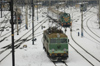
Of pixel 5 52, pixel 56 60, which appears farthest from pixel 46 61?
pixel 5 52

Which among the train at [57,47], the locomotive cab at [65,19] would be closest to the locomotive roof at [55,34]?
the train at [57,47]

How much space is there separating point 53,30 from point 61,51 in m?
3.34

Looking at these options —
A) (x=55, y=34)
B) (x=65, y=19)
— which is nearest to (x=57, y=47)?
(x=55, y=34)

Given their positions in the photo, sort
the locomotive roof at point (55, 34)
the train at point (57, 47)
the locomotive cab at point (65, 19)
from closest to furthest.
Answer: the train at point (57, 47) → the locomotive roof at point (55, 34) → the locomotive cab at point (65, 19)

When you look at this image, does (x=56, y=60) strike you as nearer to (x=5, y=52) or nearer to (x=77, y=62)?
(x=77, y=62)

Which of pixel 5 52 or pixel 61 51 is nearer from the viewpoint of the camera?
pixel 61 51

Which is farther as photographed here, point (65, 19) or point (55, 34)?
point (65, 19)

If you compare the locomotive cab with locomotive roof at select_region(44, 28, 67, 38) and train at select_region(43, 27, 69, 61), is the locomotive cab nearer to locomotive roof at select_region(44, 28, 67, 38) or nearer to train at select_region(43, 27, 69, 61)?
locomotive roof at select_region(44, 28, 67, 38)

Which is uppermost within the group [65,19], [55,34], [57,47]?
[65,19]

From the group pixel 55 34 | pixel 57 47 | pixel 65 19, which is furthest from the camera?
pixel 65 19

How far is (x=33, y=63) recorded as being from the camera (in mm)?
23109

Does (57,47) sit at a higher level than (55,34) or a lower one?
lower

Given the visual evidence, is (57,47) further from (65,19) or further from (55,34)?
(65,19)

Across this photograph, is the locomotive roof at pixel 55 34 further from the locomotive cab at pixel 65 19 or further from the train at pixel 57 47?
the locomotive cab at pixel 65 19
